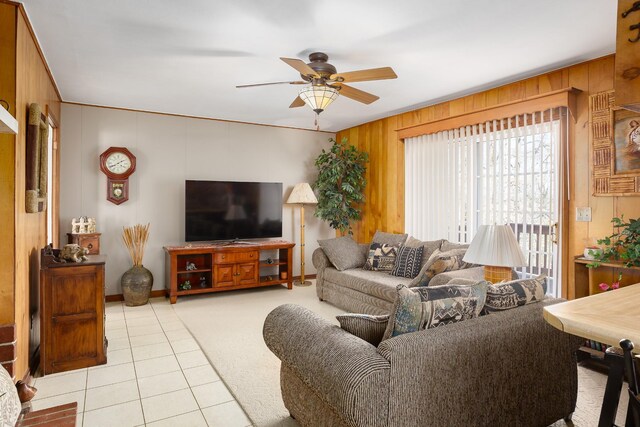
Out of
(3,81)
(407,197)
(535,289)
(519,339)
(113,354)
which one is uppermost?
(3,81)

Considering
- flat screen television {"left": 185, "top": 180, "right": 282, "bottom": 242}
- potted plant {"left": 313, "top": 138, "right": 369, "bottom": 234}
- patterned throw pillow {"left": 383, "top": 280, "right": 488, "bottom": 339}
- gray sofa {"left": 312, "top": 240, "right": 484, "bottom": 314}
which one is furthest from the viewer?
potted plant {"left": 313, "top": 138, "right": 369, "bottom": 234}

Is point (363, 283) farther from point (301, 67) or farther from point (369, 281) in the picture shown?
point (301, 67)

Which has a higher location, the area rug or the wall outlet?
the wall outlet

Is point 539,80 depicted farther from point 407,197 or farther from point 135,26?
point 135,26

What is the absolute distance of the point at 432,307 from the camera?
5.62 ft

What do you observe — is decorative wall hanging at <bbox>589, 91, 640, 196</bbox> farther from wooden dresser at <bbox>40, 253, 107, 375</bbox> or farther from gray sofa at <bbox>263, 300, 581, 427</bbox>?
wooden dresser at <bbox>40, 253, 107, 375</bbox>

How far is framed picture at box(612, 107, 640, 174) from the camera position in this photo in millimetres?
2945

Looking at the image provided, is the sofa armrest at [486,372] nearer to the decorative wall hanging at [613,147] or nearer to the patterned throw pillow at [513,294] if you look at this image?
the patterned throw pillow at [513,294]

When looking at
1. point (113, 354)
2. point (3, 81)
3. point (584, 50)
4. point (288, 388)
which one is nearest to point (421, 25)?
point (584, 50)

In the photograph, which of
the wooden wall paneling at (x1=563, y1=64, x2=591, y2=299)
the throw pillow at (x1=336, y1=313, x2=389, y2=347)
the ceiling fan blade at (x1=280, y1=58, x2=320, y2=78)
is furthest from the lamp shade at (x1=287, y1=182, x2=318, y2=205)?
the throw pillow at (x1=336, y1=313, x2=389, y2=347)

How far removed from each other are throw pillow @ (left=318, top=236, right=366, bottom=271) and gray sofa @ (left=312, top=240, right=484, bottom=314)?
8 centimetres

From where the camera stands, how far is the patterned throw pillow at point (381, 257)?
14.9ft

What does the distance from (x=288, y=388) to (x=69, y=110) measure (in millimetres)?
4365

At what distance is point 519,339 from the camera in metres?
1.88
